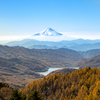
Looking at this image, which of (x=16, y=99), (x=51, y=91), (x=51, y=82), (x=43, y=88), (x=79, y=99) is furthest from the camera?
(x=51, y=82)

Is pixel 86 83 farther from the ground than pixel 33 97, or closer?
closer

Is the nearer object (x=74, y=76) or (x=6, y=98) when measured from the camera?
(x=6, y=98)

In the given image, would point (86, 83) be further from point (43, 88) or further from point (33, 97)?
point (33, 97)

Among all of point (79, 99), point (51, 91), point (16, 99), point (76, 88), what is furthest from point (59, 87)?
point (16, 99)

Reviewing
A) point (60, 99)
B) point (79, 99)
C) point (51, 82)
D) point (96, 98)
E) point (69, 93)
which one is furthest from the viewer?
point (51, 82)

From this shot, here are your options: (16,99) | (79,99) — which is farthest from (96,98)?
(16,99)

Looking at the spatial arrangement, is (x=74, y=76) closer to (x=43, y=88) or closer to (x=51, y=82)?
(x=51, y=82)

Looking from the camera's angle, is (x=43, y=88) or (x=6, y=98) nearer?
(x=6, y=98)

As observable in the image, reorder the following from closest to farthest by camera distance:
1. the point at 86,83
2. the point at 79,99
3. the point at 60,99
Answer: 1. the point at 79,99
2. the point at 60,99
3. the point at 86,83

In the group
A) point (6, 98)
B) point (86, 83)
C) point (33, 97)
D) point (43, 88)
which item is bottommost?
point (43, 88)
